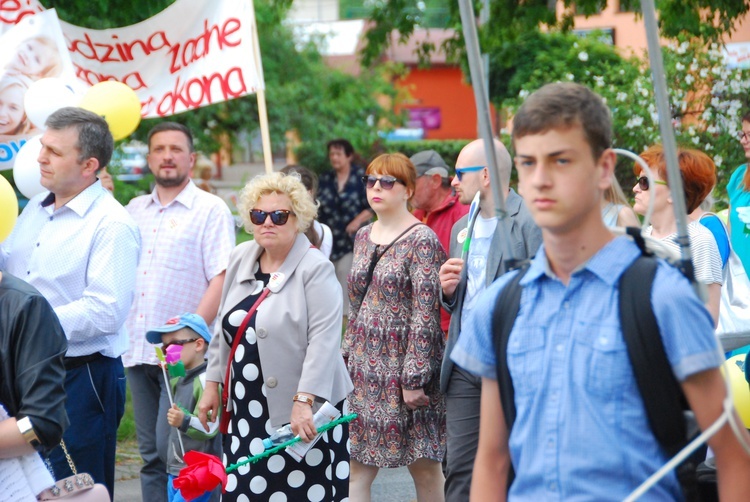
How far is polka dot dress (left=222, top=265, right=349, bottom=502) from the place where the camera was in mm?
4906

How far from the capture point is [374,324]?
5664 mm

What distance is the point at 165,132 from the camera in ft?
20.5

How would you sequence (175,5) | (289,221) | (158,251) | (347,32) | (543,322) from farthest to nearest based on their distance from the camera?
(347,32), (175,5), (158,251), (289,221), (543,322)

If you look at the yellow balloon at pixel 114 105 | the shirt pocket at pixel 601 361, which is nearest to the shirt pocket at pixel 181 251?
the yellow balloon at pixel 114 105

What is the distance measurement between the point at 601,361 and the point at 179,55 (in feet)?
19.0

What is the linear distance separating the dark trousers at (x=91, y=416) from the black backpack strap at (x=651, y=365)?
3.31 meters

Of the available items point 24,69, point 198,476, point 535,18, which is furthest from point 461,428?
point 535,18

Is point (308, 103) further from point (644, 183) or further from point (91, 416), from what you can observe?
point (91, 416)

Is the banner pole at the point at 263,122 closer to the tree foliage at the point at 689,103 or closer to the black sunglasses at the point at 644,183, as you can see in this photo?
the black sunglasses at the point at 644,183

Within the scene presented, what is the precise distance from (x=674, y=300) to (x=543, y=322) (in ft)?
0.93

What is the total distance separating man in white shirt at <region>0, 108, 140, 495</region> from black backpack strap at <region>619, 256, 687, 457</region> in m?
3.06

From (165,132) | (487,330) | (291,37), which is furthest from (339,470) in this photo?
(291,37)

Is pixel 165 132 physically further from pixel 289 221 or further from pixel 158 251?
pixel 289 221

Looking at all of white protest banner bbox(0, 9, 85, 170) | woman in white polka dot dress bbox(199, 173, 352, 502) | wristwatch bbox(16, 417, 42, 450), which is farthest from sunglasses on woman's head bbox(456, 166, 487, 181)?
wristwatch bbox(16, 417, 42, 450)
